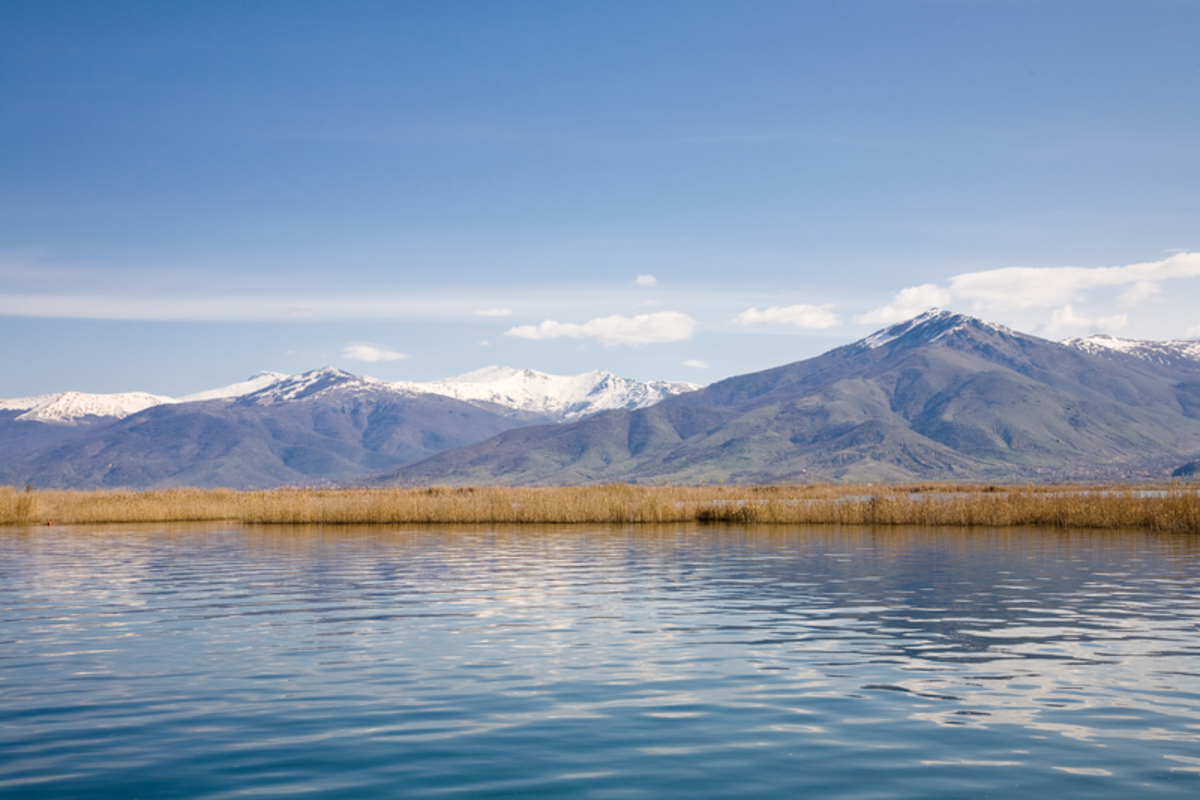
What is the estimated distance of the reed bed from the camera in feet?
179

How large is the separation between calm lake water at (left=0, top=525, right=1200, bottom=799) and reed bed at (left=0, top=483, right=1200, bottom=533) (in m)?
20.3

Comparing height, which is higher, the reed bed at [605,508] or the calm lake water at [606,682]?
the reed bed at [605,508]

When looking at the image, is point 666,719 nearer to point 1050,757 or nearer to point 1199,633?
point 1050,757

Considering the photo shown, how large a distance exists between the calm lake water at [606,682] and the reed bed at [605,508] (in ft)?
66.7

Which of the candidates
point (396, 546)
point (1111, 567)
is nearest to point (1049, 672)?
point (1111, 567)

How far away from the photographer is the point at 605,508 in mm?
65375

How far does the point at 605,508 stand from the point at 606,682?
48.2m

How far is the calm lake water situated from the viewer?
473 inches

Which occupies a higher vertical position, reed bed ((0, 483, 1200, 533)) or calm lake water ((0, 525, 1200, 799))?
reed bed ((0, 483, 1200, 533))

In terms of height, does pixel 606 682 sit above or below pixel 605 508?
below

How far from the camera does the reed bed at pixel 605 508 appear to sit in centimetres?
5466

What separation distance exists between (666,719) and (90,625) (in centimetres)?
1641

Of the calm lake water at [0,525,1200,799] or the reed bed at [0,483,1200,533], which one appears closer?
the calm lake water at [0,525,1200,799]

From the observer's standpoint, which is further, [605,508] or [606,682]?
[605,508]
